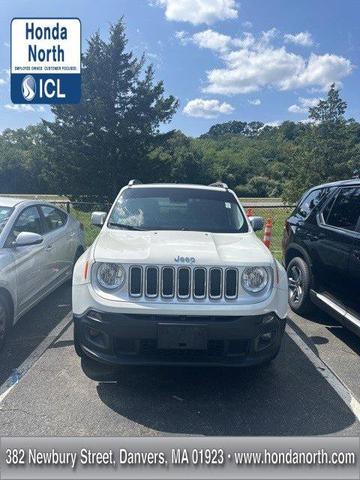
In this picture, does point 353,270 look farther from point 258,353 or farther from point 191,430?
point 191,430

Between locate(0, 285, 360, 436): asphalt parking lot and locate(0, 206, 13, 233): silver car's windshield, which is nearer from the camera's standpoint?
locate(0, 285, 360, 436): asphalt parking lot

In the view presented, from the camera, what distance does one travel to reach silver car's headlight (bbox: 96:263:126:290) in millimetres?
3359

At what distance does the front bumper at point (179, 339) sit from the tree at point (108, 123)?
24.6 meters

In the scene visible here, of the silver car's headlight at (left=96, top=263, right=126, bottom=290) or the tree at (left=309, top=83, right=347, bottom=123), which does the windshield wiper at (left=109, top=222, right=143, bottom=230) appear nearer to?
the silver car's headlight at (left=96, top=263, right=126, bottom=290)

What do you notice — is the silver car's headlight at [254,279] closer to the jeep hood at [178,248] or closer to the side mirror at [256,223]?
the jeep hood at [178,248]

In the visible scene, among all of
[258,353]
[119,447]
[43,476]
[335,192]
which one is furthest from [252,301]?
[335,192]

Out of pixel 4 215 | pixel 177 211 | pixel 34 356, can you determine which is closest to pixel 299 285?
pixel 177 211

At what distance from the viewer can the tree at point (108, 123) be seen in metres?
26.9

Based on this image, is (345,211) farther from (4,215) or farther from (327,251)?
(4,215)

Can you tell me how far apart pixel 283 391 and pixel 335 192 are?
268 cm

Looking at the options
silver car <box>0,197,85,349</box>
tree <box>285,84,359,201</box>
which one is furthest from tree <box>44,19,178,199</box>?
silver car <box>0,197,85,349</box>

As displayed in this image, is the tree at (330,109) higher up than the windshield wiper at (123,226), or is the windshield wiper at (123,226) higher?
the tree at (330,109)

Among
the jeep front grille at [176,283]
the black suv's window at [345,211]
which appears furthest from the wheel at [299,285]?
the jeep front grille at [176,283]

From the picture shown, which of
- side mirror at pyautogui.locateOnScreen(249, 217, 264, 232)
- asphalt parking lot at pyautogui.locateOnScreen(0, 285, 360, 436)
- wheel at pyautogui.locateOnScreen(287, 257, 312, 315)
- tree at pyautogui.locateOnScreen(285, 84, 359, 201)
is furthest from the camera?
tree at pyautogui.locateOnScreen(285, 84, 359, 201)
